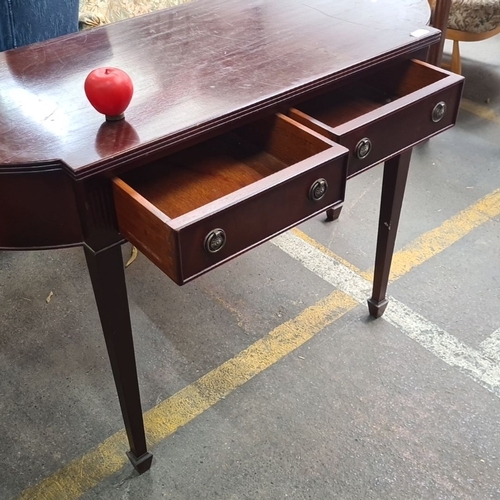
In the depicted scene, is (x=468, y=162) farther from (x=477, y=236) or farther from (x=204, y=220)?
(x=204, y=220)

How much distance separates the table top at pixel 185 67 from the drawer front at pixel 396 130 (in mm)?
125

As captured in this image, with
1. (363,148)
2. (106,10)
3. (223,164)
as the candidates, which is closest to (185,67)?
(223,164)

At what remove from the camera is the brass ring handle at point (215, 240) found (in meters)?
0.92

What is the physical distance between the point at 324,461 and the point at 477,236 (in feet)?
3.40

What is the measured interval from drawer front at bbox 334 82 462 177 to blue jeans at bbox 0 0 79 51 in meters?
1.22

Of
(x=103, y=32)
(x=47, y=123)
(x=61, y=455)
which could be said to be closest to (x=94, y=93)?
(x=47, y=123)

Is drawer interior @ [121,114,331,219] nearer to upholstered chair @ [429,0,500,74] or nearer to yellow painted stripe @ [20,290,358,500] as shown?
yellow painted stripe @ [20,290,358,500]

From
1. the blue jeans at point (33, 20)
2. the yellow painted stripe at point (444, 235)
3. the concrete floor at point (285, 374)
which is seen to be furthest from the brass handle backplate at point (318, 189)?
the blue jeans at point (33, 20)

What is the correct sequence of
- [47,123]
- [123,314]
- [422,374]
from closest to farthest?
[47,123] → [123,314] → [422,374]

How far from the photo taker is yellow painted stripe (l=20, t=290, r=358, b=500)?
1339mm

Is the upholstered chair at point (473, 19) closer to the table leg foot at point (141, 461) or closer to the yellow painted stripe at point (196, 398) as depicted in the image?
the yellow painted stripe at point (196, 398)

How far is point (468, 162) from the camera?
242 cm

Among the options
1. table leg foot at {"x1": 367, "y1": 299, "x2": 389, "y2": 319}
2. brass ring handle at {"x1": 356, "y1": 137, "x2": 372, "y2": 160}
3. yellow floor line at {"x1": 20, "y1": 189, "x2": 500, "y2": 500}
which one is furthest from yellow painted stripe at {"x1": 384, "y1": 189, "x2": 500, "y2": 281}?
brass ring handle at {"x1": 356, "y1": 137, "x2": 372, "y2": 160}

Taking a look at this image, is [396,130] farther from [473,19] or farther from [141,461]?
[473,19]
